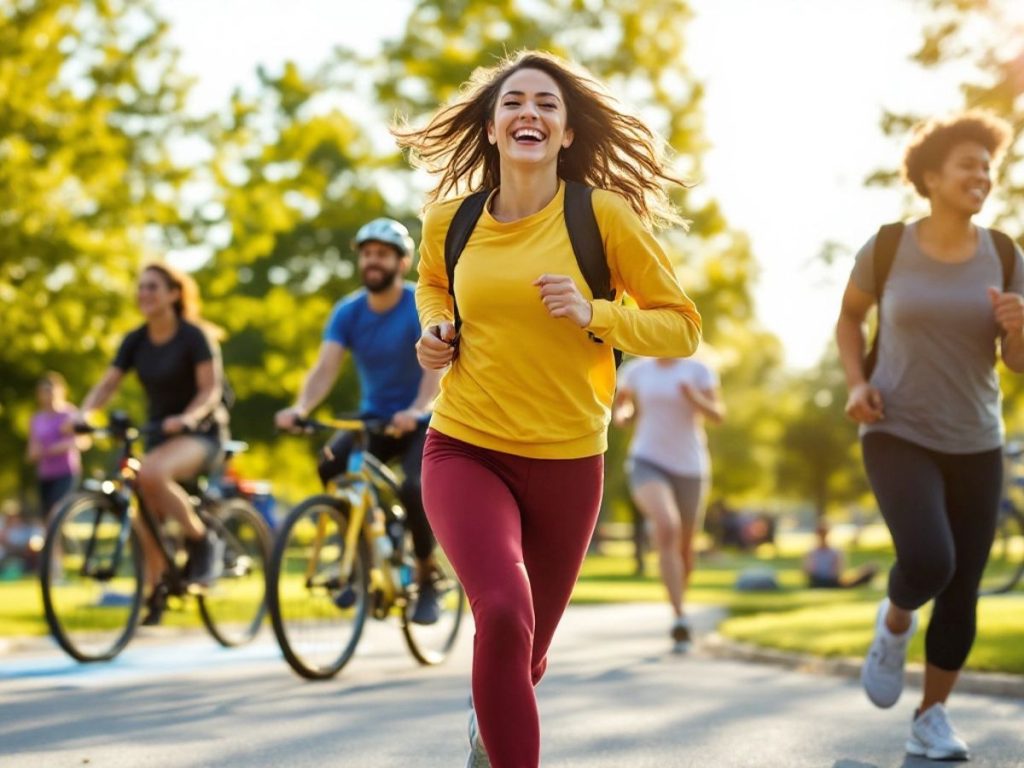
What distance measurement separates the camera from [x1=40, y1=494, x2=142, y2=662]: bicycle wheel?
9.06 metres

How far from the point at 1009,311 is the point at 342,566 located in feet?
12.5

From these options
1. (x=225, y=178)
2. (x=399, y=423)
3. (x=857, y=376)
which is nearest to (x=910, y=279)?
(x=857, y=376)

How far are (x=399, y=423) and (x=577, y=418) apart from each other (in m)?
4.00

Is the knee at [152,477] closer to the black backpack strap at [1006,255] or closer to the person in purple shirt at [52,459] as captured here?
Result: the black backpack strap at [1006,255]

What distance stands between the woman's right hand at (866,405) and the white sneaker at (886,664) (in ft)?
2.26

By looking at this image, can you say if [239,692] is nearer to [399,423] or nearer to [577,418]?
[399,423]

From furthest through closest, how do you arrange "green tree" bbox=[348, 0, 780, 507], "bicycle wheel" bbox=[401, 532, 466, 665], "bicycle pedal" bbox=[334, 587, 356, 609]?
"green tree" bbox=[348, 0, 780, 507]
"bicycle wheel" bbox=[401, 532, 466, 665]
"bicycle pedal" bbox=[334, 587, 356, 609]

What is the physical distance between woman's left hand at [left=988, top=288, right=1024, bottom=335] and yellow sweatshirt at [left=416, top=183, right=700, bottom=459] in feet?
5.84

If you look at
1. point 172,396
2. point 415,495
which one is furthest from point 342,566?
point 172,396

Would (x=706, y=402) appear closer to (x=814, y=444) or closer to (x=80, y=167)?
(x=80, y=167)

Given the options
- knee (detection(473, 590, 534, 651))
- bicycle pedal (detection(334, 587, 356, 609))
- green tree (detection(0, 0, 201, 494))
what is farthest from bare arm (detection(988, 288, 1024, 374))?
green tree (detection(0, 0, 201, 494))

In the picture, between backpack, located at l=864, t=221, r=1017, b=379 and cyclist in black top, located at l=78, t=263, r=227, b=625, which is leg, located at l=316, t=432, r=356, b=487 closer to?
cyclist in black top, located at l=78, t=263, r=227, b=625

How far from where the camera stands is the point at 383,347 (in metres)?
8.91

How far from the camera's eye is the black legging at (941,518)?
605 cm
